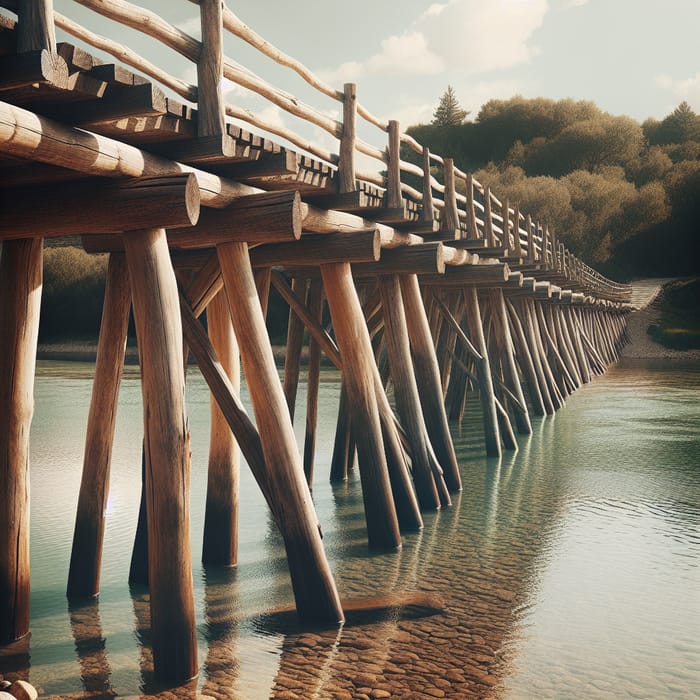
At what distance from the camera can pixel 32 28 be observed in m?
3.25

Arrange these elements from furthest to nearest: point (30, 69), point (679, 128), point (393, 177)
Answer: point (679, 128), point (393, 177), point (30, 69)

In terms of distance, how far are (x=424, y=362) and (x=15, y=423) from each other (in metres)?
4.61

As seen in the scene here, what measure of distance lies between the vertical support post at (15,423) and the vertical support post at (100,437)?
67cm

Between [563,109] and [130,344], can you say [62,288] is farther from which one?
[563,109]

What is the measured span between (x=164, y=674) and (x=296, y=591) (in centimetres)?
104

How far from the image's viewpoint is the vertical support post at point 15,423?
4.70 meters

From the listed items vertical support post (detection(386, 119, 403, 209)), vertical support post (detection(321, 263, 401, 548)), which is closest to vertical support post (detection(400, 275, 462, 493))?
vertical support post (detection(386, 119, 403, 209))

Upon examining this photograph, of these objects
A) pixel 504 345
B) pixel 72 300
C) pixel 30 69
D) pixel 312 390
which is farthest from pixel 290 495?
pixel 72 300

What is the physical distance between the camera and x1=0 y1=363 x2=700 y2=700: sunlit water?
434 centimetres

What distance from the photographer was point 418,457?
789 centimetres

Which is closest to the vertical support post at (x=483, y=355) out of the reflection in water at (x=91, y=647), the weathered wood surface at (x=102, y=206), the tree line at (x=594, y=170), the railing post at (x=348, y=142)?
the railing post at (x=348, y=142)

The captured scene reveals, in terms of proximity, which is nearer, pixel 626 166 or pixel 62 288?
pixel 62 288

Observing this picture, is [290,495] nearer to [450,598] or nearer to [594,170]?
[450,598]

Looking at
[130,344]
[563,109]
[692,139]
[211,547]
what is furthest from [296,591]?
[563,109]
